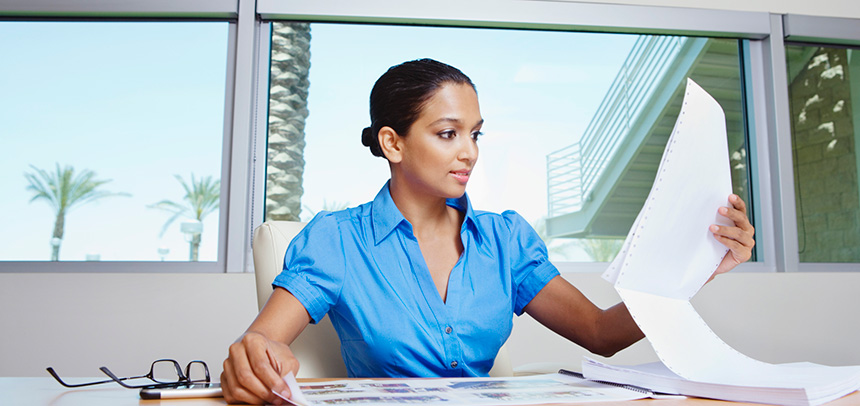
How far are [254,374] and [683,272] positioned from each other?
1.85 ft

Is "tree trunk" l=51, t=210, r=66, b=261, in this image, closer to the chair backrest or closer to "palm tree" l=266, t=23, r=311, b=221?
"palm tree" l=266, t=23, r=311, b=221

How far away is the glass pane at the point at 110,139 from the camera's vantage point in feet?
8.22

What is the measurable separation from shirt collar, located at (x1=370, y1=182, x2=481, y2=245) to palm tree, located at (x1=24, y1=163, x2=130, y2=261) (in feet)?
5.36

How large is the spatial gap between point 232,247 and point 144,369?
0.52m

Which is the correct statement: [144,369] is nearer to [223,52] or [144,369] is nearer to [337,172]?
[337,172]

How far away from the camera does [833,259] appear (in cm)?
280

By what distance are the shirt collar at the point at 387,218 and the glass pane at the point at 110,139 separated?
4.65 feet

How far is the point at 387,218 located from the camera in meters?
1.27

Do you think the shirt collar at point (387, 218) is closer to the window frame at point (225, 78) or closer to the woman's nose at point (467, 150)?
the woman's nose at point (467, 150)

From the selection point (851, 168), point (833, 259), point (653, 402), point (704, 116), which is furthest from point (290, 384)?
point (851, 168)

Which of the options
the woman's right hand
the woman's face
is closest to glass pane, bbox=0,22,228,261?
the woman's face

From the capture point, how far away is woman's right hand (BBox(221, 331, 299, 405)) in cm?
71

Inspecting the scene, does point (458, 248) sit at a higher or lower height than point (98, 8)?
lower

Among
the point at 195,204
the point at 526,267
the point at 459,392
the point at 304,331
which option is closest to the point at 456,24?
the point at 195,204
